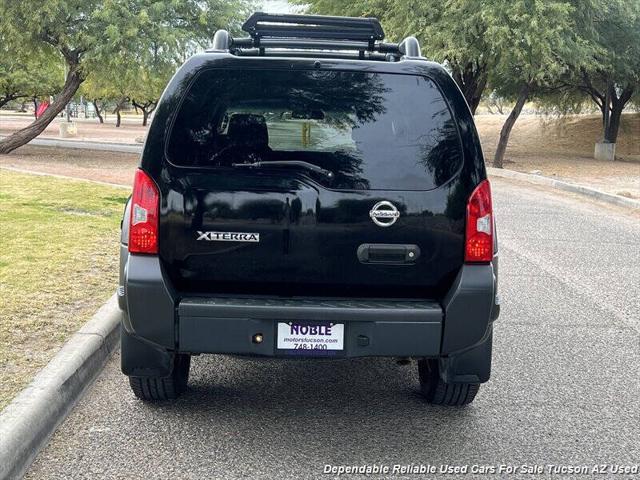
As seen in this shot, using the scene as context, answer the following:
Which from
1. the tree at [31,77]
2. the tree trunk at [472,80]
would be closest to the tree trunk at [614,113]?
the tree trunk at [472,80]

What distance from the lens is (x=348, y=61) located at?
12.3 ft

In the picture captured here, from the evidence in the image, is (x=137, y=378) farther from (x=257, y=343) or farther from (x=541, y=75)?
(x=541, y=75)

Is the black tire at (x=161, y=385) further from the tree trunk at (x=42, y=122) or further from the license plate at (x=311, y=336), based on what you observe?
the tree trunk at (x=42, y=122)

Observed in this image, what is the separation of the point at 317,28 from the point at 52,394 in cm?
251

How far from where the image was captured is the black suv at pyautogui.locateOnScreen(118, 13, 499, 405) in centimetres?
366

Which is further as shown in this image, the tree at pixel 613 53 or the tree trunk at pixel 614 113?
the tree trunk at pixel 614 113

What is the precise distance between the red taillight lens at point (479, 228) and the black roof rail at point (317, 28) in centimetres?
112

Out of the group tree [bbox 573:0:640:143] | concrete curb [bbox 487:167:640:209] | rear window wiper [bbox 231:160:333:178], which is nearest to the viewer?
rear window wiper [bbox 231:160:333:178]

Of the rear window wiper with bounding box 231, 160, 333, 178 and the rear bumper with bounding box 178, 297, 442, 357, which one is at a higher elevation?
the rear window wiper with bounding box 231, 160, 333, 178

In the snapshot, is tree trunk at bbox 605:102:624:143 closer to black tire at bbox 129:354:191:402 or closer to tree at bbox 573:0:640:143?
tree at bbox 573:0:640:143

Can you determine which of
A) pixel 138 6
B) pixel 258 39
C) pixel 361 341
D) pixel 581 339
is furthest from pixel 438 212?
pixel 138 6

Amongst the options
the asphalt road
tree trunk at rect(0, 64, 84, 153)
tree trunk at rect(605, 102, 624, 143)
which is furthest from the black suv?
tree trunk at rect(605, 102, 624, 143)

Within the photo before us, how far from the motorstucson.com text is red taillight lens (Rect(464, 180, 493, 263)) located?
3.28 feet

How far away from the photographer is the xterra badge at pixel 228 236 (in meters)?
3.66
